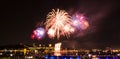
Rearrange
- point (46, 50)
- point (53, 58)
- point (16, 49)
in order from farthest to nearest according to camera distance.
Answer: point (16, 49), point (46, 50), point (53, 58)

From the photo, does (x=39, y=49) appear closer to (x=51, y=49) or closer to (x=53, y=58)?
(x=51, y=49)

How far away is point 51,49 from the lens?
142 meters

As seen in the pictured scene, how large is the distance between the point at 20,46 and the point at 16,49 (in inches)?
208

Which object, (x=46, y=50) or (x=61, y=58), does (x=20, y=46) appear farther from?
(x=61, y=58)

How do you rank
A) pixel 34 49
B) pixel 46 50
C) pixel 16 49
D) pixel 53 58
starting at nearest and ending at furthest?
pixel 53 58, pixel 46 50, pixel 34 49, pixel 16 49

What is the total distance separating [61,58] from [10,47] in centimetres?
7420

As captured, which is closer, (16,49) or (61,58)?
(61,58)

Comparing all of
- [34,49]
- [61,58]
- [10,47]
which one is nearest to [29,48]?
[34,49]

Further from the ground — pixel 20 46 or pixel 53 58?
pixel 20 46

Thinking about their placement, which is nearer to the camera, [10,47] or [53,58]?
[53,58]

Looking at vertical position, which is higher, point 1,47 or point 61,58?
point 1,47

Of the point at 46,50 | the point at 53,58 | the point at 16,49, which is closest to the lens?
the point at 53,58

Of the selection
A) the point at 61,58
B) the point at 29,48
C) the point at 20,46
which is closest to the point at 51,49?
the point at 29,48

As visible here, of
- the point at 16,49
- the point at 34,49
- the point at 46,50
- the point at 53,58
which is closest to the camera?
the point at 53,58
